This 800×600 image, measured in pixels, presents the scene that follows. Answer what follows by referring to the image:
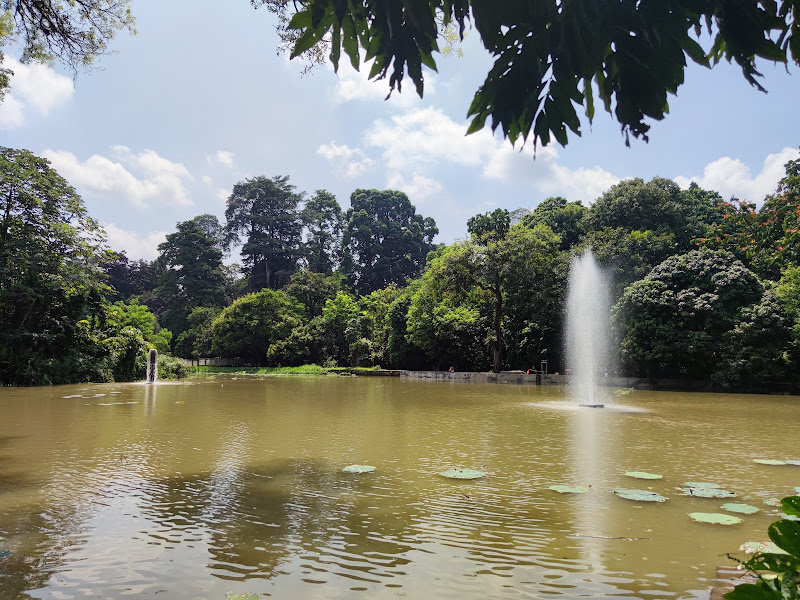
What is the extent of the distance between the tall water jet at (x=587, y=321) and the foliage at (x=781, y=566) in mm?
20202

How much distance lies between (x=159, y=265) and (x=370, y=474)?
54786 millimetres

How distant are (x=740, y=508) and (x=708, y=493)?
0.50 meters

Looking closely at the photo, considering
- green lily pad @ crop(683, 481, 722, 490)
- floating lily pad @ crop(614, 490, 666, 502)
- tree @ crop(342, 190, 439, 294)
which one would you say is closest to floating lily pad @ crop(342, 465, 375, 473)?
floating lily pad @ crop(614, 490, 666, 502)

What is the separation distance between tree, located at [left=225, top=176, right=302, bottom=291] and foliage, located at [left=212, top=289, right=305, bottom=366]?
1343 centimetres

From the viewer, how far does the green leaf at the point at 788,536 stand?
1.12 meters

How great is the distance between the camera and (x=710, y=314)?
18.9 metres

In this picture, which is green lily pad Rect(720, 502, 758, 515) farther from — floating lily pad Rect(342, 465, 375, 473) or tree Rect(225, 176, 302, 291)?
tree Rect(225, 176, 302, 291)

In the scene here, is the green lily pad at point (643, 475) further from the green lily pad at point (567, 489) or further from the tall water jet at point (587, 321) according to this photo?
the tall water jet at point (587, 321)

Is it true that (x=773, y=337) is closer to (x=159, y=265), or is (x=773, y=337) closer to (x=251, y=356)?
(x=251, y=356)

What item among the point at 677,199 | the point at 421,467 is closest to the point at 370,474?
the point at 421,467

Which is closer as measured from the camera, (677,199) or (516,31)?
(516,31)

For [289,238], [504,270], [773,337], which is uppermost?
[289,238]

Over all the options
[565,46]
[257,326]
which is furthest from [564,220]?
[565,46]

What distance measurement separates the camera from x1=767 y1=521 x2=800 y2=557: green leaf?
112cm
